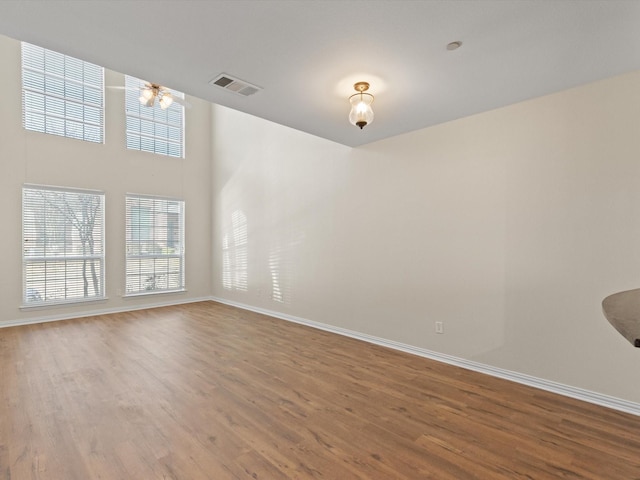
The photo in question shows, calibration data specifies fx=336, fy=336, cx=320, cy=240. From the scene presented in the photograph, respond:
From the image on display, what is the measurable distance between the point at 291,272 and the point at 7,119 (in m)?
4.76

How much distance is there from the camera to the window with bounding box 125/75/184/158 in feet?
20.2

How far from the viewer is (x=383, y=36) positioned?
6.70 feet

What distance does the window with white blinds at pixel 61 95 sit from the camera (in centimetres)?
520

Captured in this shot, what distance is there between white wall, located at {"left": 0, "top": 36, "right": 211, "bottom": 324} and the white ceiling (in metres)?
3.99

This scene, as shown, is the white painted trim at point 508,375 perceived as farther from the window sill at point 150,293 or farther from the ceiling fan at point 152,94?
the ceiling fan at point 152,94

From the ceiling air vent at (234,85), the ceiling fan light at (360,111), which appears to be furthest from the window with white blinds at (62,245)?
the ceiling fan light at (360,111)

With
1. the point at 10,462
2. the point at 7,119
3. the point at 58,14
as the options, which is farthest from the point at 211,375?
the point at 7,119

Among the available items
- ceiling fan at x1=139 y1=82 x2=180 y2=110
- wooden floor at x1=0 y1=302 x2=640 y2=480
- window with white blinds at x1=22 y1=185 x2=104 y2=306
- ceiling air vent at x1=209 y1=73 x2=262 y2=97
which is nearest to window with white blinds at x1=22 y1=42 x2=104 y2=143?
window with white blinds at x1=22 y1=185 x2=104 y2=306

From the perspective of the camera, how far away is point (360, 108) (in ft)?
8.61

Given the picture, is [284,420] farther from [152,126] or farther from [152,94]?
[152,126]

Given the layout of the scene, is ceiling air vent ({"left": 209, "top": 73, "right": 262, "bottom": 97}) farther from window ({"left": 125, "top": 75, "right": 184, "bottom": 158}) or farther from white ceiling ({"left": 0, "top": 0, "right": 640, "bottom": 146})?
window ({"left": 125, "top": 75, "right": 184, "bottom": 158})

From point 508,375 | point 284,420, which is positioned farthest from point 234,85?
point 508,375

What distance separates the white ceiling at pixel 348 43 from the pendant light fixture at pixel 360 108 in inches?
2.6

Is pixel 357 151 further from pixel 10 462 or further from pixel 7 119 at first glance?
pixel 7 119
